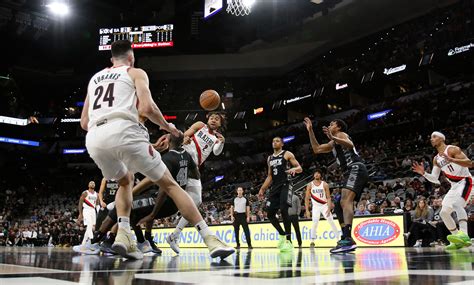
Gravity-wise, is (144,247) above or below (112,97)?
below

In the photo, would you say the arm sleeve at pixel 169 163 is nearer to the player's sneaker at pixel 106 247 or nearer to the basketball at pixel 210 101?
the basketball at pixel 210 101

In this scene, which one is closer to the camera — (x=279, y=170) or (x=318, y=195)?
(x=279, y=170)

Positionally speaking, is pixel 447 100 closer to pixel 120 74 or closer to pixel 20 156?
pixel 120 74

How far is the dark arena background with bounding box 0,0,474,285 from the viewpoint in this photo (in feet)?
12.2

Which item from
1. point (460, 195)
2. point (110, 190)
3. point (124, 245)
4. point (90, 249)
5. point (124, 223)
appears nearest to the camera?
point (124, 245)

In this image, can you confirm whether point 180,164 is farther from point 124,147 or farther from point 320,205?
point 320,205

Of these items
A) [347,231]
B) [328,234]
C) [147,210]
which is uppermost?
[147,210]

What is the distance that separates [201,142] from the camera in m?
6.72

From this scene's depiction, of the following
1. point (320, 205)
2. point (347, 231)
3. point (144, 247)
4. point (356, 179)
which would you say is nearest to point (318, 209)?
point (320, 205)

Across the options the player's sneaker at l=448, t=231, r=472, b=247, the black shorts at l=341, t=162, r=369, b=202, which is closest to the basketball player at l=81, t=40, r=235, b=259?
the black shorts at l=341, t=162, r=369, b=202

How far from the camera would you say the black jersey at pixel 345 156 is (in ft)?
21.5

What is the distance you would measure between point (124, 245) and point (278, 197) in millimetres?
4495

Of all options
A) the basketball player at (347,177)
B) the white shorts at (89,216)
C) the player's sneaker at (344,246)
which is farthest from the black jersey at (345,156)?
the white shorts at (89,216)

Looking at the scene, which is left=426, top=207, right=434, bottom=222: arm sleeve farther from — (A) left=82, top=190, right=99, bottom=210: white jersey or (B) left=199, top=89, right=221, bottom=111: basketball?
(A) left=82, top=190, right=99, bottom=210: white jersey
